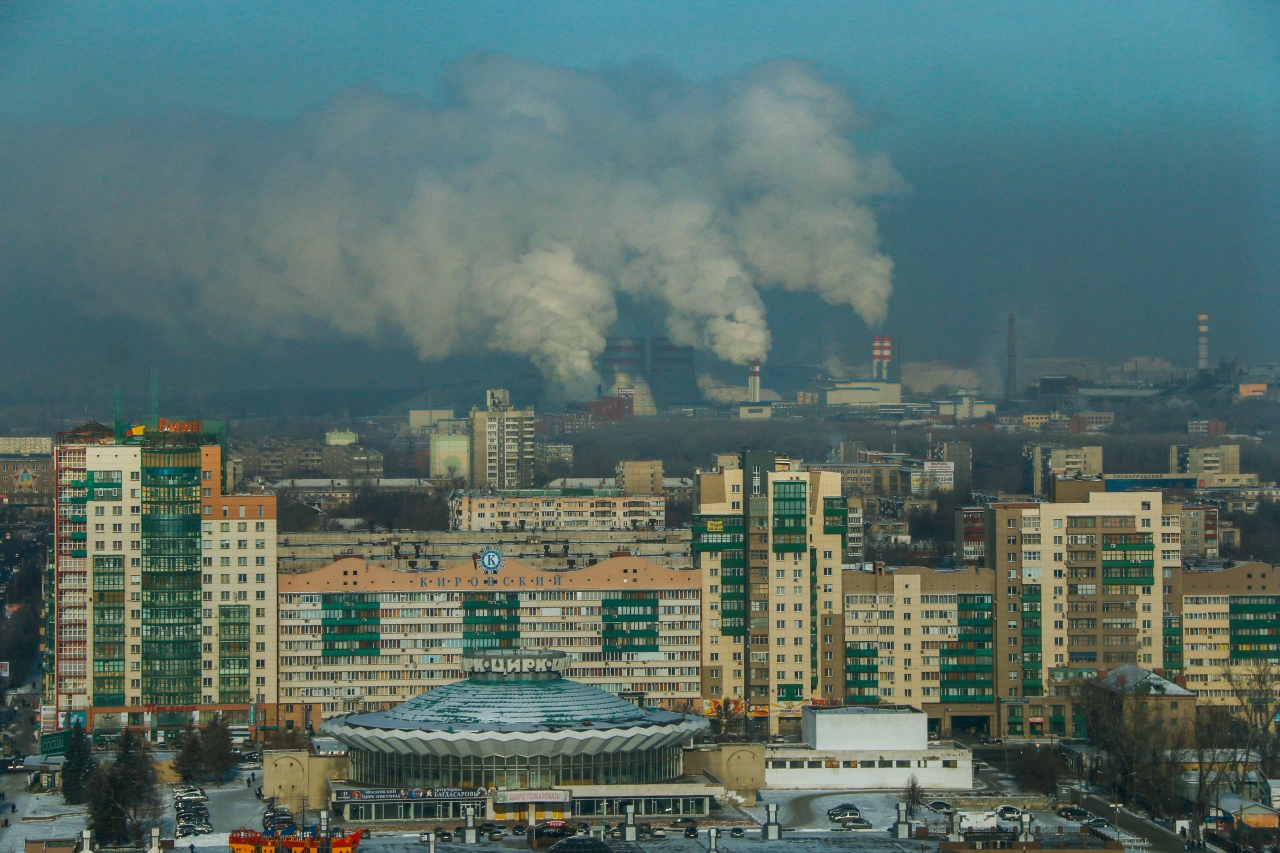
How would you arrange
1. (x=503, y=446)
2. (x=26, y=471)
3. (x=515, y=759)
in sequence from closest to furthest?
(x=515, y=759), (x=503, y=446), (x=26, y=471)

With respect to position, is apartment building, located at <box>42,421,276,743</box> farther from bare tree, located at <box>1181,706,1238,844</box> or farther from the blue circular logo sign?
bare tree, located at <box>1181,706,1238,844</box>

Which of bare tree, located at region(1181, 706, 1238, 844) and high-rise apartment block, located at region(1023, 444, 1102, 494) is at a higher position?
high-rise apartment block, located at region(1023, 444, 1102, 494)

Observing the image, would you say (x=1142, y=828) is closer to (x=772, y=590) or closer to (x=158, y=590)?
(x=772, y=590)

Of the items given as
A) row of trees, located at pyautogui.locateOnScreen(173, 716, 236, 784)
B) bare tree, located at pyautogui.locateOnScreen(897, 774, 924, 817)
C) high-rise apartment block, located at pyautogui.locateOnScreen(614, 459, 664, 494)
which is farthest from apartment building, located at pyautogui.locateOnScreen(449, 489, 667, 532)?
bare tree, located at pyautogui.locateOnScreen(897, 774, 924, 817)

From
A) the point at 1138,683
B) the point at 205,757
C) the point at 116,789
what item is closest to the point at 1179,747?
the point at 1138,683

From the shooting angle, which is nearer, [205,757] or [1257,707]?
[205,757]

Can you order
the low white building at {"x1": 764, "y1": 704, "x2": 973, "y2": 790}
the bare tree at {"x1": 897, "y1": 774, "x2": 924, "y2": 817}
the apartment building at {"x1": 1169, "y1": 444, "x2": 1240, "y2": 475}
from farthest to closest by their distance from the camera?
the apartment building at {"x1": 1169, "y1": 444, "x2": 1240, "y2": 475} → the low white building at {"x1": 764, "y1": 704, "x2": 973, "y2": 790} → the bare tree at {"x1": 897, "y1": 774, "x2": 924, "y2": 817}
